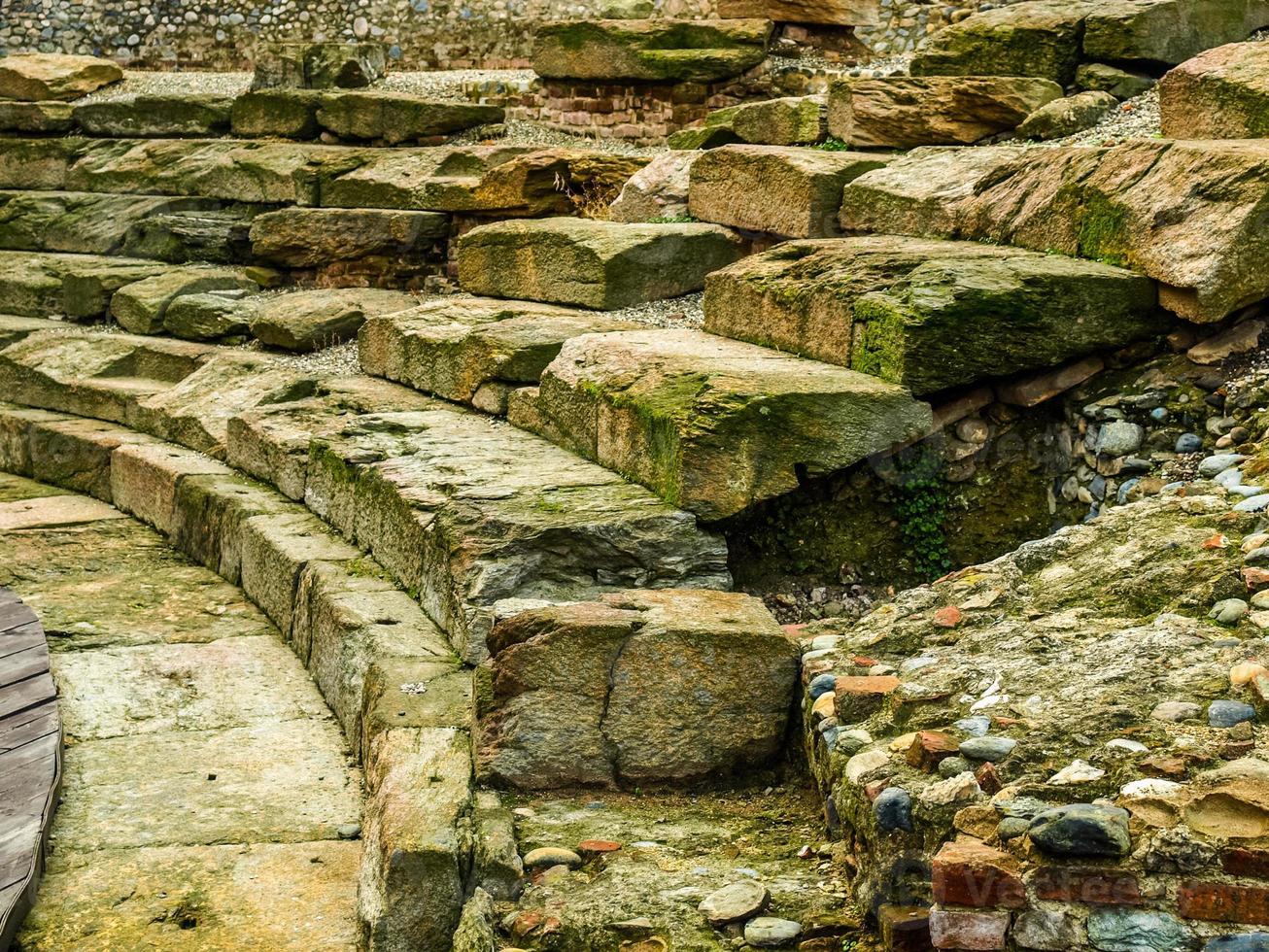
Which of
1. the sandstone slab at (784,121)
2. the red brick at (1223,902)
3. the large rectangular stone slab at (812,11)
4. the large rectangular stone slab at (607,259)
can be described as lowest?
the red brick at (1223,902)

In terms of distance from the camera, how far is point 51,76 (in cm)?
1375

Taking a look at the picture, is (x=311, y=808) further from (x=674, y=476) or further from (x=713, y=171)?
(x=713, y=171)

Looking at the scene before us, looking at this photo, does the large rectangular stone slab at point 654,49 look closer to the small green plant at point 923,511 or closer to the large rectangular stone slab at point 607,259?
the large rectangular stone slab at point 607,259

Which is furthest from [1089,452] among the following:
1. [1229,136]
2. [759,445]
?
[1229,136]

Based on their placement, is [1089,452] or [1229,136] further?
[1229,136]

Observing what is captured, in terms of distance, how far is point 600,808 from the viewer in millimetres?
3668

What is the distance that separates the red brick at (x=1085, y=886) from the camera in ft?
8.00

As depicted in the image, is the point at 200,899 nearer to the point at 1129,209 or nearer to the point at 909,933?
the point at 909,933

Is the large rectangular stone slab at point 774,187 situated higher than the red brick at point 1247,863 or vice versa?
the large rectangular stone slab at point 774,187

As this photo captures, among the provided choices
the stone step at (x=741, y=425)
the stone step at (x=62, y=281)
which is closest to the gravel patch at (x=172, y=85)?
the stone step at (x=62, y=281)

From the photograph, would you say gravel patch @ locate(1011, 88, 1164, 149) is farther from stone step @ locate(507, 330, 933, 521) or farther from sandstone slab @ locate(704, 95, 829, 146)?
stone step @ locate(507, 330, 933, 521)

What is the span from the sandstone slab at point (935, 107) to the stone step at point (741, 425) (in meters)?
2.77

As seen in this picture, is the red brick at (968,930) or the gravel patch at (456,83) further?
the gravel patch at (456,83)

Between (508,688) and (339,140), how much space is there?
332 inches
